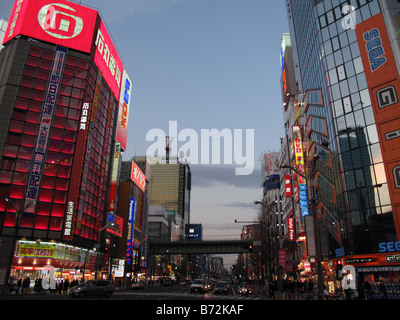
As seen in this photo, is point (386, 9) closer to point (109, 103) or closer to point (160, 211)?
point (109, 103)

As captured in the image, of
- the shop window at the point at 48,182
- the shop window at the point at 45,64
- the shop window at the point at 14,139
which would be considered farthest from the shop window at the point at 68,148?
the shop window at the point at 45,64

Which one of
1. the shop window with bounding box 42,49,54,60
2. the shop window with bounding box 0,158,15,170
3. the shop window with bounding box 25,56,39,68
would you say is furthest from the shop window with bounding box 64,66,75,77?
the shop window with bounding box 0,158,15,170

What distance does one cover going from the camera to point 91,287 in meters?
31.0

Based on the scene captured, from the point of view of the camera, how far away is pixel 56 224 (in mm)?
54469

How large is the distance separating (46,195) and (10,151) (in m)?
9.37

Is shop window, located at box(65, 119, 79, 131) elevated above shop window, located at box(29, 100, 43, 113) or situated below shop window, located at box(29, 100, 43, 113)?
below

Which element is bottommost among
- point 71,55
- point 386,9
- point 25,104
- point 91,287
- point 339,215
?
point 91,287

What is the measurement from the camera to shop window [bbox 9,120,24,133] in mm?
54972

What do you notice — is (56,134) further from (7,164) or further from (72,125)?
(7,164)

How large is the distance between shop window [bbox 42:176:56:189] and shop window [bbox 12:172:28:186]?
3.02 meters

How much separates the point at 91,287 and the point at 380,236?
33992mm

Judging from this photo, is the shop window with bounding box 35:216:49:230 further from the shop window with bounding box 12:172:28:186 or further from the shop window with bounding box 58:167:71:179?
the shop window with bounding box 58:167:71:179
